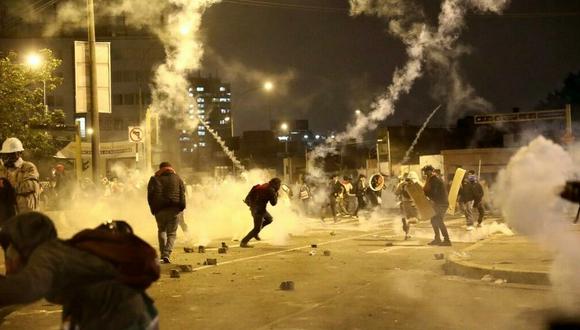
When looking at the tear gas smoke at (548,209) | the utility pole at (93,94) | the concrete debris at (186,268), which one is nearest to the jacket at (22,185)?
the concrete debris at (186,268)

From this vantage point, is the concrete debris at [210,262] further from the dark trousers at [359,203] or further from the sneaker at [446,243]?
the dark trousers at [359,203]

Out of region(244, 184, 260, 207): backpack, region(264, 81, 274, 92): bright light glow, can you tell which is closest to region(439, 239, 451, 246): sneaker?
region(244, 184, 260, 207): backpack

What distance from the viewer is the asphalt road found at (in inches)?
312

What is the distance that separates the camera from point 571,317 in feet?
26.3

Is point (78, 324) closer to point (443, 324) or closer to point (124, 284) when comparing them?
point (124, 284)

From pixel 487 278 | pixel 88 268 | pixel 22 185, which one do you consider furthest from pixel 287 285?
pixel 88 268

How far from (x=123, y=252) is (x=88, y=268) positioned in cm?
18

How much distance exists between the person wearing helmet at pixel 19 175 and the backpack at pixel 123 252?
501 cm

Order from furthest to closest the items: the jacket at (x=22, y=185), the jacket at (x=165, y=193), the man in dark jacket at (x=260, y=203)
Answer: the man in dark jacket at (x=260, y=203)
the jacket at (x=165, y=193)
the jacket at (x=22, y=185)

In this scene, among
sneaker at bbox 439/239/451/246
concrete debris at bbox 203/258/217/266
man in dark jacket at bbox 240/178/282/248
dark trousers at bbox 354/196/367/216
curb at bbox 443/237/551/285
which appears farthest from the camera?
dark trousers at bbox 354/196/367/216

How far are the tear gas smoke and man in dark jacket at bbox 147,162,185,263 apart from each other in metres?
5.73

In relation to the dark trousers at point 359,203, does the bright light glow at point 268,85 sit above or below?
above

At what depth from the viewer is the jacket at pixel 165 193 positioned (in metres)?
12.7

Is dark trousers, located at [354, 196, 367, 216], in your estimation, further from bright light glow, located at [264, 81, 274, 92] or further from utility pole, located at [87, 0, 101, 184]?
utility pole, located at [87, 0, 101, 184]
